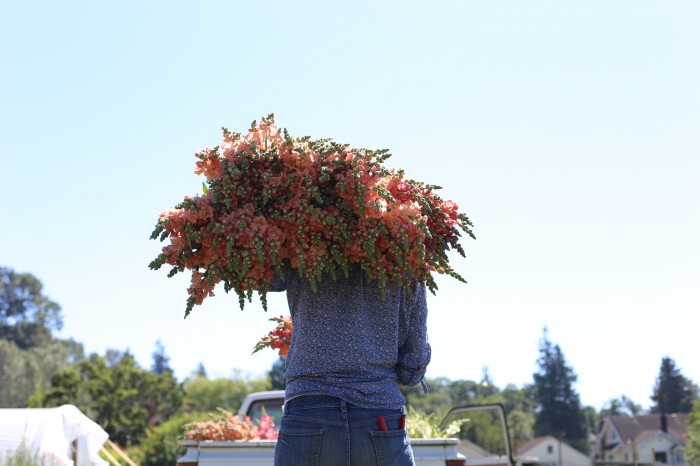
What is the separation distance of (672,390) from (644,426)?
15.9 meters

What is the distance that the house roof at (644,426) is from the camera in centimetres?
6399

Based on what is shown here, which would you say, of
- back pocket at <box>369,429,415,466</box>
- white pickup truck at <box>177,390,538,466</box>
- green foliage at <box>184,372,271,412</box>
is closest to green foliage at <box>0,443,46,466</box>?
white pickup truck at <box>177,390,538,466</box>

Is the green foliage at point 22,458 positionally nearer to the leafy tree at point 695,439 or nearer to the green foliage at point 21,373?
the leafy tree at point 695,439

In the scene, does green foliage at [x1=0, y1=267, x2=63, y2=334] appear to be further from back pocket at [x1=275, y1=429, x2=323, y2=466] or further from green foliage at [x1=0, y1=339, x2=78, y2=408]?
back pocket at [x1=275, y1=429, x2=323, y2=466]

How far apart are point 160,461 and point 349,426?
24568 millimetres

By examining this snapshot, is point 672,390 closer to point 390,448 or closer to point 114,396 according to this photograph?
point 114,396

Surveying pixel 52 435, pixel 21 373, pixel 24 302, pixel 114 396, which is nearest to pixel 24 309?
pixel 24 302

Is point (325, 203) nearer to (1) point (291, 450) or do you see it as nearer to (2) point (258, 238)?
(2) point (258, 238)

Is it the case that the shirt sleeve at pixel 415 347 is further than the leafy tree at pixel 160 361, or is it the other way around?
the leafy tree at pixel 160 361

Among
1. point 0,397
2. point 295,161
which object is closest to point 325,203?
point 295,161

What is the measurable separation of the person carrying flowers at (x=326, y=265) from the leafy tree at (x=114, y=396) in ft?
120

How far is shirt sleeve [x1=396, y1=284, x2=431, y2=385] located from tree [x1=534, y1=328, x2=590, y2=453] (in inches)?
3318

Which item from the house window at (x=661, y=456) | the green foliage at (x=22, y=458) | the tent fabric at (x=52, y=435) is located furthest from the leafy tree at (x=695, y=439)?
the house window at (x=661, y=456)

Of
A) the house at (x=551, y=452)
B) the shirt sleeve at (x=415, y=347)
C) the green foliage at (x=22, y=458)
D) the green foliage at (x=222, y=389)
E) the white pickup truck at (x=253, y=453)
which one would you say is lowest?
the house at (x=551, y=452)
